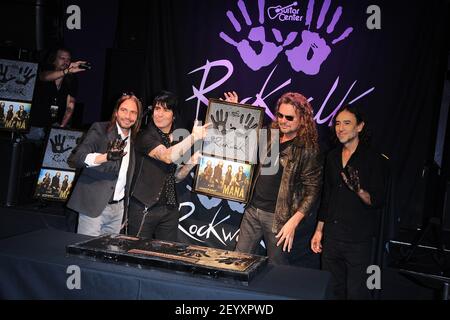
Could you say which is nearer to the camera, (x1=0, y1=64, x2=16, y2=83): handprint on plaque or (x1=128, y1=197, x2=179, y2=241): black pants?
(x1=128, y1=197, x2=179, y2=241): black pants

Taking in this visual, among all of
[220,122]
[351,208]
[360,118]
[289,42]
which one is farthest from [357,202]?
[289,42]

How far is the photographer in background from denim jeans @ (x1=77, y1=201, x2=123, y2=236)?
1.86 metres

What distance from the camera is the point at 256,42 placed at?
15.3 feet

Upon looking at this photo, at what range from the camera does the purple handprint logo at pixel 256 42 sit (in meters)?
4.64

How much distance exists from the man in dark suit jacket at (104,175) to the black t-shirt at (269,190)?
98cm

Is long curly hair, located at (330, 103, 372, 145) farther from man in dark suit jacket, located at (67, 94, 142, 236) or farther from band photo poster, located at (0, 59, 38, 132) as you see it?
band photo poster, located at (0, 59, 38, 132)

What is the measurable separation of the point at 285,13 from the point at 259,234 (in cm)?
214

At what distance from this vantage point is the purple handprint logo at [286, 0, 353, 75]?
4535 millimetres

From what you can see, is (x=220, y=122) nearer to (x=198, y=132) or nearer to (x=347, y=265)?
(x=198, y=132)

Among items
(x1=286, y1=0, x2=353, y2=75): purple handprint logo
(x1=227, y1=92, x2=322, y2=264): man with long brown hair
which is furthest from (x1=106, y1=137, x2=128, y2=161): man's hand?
(x1=286, y1=0, x2=353, y2=75): purple handprint logo

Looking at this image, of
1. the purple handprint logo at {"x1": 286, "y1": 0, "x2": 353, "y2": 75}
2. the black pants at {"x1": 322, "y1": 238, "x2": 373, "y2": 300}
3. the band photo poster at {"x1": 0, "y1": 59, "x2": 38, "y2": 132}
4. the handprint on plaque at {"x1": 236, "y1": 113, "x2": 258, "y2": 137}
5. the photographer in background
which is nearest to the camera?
the black pants at {"x1": 322, "y1": 238, "x2": 373, "y2": 300}

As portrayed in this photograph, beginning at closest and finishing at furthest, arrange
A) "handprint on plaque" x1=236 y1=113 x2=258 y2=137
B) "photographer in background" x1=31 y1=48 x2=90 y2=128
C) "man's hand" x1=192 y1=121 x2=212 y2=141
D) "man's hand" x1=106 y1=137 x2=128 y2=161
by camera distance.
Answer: "man's hand" x1=106 y1=137 x2=128 y2=161 → "man's hand" x1=192 y1=121 x2=212 y2=141 → "handprint on plaque" x1=236 y1=113 x2=258 y2=137 → "photographer in background" x1=31 y1=48 x2=90 y2=128

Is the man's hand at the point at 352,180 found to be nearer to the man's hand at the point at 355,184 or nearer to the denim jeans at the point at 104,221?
A: the man's hand at the point at 355,184
